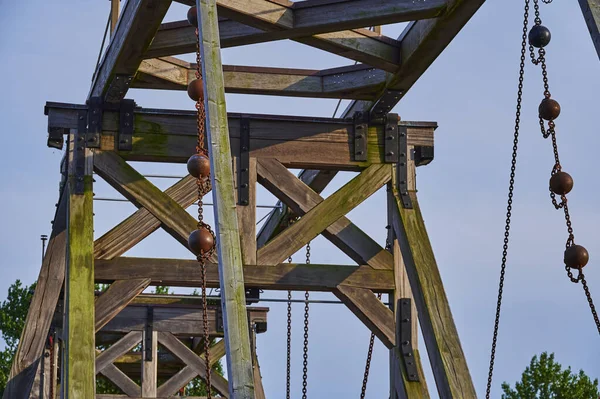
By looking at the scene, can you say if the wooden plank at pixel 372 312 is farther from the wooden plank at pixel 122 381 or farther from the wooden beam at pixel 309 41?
the wooden plank at pixel 122 381

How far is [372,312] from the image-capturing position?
8.90 metres

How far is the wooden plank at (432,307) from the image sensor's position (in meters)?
8.10

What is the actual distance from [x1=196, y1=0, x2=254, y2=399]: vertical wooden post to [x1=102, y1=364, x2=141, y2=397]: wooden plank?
327 inches

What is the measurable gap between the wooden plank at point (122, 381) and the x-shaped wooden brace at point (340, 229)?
18.5ft

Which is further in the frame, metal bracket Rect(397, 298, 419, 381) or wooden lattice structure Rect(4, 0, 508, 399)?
metal bracket Rect(397, 298, 419, 381)

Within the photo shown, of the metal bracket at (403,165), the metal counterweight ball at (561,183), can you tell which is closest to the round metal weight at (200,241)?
the metal counterweight ball at (561,183)

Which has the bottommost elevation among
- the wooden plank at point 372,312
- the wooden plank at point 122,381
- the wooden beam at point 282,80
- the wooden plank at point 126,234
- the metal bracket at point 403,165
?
the wooden plank at point 372,312

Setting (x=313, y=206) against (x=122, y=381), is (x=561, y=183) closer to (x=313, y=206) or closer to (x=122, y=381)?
(x=313, y=206)

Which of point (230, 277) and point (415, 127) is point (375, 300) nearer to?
point (415, 127)

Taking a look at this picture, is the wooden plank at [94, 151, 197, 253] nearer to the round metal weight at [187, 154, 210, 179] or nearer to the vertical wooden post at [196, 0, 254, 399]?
the round metal weight at [187, 154, 210, 179]

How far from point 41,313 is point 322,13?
10.3 ft

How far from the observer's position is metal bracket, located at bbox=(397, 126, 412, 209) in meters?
9.08

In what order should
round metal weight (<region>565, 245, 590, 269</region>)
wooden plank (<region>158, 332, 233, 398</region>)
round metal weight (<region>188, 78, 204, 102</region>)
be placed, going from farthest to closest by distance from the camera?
1. wooden plank (<region>158, 332, 233, 398</region>)
2. round metal weight (<region>565, 245, 590, 269</region>)
3. round metal weight (<region>188, 78, 204, 102</region>)

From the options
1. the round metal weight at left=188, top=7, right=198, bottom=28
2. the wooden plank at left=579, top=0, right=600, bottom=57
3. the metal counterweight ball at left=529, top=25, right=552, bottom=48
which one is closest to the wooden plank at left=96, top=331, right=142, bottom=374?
the round metal weight at left=188, top=7, right=198, bottom=28
